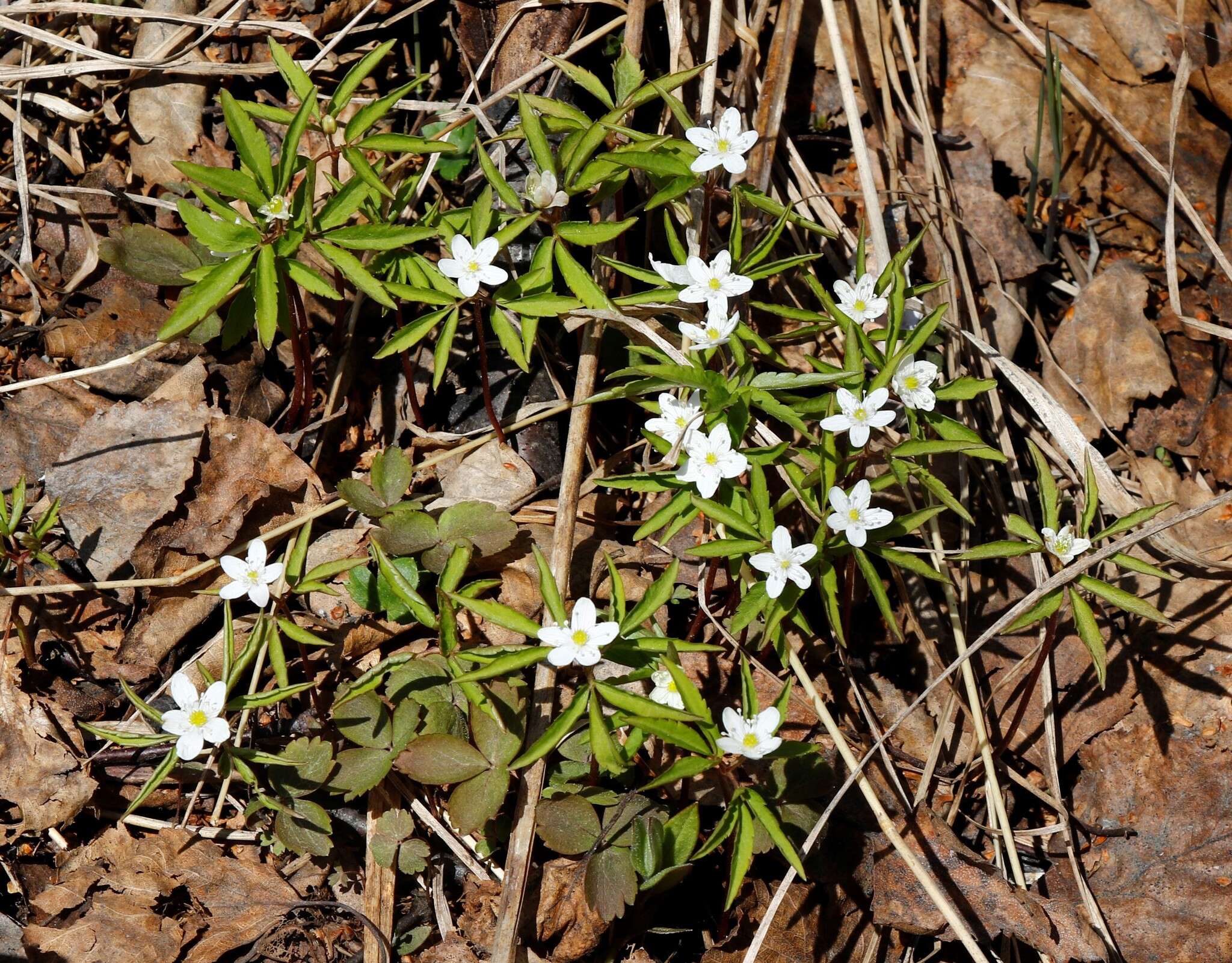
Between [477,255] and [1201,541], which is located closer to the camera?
[477,255]

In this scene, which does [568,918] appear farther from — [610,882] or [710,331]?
[710,331]

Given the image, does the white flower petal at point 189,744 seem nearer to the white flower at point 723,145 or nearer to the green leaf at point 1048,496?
the white flower at point 723,145

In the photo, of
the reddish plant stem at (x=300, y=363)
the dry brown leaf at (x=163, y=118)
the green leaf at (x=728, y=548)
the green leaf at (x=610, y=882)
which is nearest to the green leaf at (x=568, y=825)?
the green leaf at (x=610, y=882)

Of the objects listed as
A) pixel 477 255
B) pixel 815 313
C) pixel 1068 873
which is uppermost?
pixel 477 255

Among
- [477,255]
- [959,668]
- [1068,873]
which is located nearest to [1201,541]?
[959,668]

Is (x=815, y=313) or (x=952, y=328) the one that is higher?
(x=815, y=313)

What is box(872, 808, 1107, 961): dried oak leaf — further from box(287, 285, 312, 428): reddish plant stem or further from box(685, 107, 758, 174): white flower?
box(287, 285, 312, 428): reddish plant stem

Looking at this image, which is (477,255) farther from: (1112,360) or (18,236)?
(1112,360)
